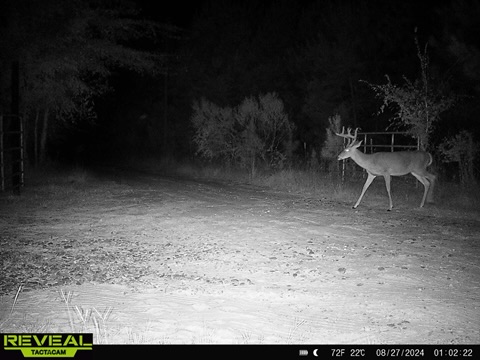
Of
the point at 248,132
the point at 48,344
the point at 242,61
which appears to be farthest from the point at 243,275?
the point at 242,61

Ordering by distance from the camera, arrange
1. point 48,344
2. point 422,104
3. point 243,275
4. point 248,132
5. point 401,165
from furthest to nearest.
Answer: point 248,132 → point 422,104 → point 401,165 → point 243,275 → point 48,344

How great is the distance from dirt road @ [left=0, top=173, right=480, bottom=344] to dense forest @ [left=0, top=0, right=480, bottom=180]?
7.75 metres

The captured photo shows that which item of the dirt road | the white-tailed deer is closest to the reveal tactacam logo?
the dirt road

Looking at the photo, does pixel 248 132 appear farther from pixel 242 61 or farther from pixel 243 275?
pixel 243 275

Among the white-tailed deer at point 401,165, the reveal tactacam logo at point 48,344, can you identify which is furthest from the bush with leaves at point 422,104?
the reveal tactacam logo at point 48,344

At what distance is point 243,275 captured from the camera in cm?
686

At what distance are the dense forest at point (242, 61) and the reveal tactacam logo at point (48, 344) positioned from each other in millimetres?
13815

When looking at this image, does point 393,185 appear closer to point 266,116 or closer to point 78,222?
point 266,116

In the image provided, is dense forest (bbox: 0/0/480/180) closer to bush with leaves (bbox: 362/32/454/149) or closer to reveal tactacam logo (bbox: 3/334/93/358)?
bush with leaves (bbox: 362/32/454/149)

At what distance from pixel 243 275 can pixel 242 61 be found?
3195cm

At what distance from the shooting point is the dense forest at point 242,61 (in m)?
17.9

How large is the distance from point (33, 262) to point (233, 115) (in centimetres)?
1978

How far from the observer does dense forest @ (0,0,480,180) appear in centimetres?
1786

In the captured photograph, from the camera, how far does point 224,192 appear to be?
17594 mm
